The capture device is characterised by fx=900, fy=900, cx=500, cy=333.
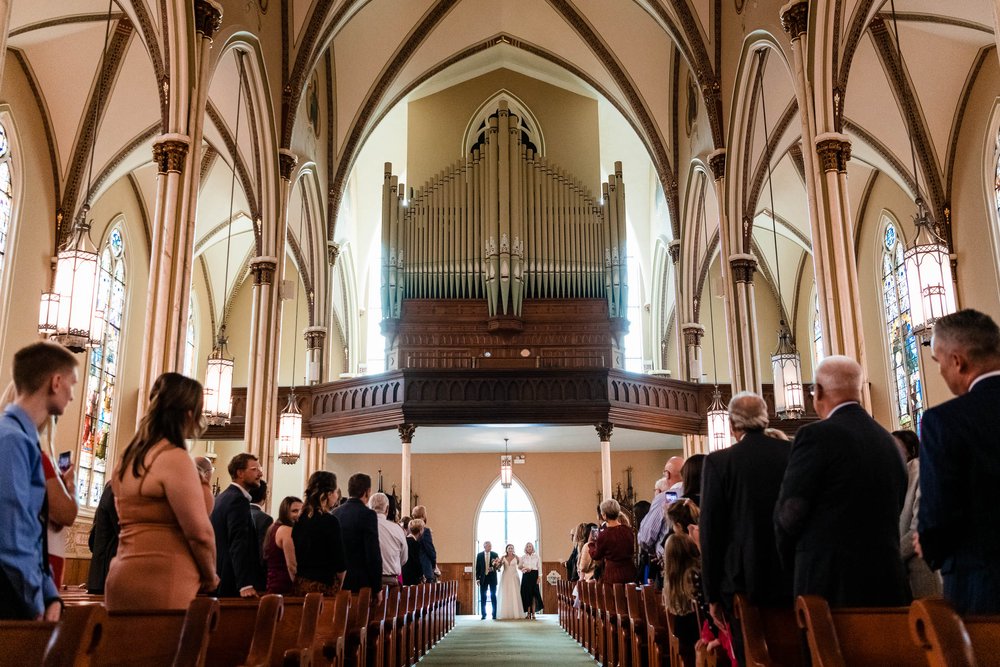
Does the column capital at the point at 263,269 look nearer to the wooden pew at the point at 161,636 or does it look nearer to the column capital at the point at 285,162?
the column capital at the point at 285,162

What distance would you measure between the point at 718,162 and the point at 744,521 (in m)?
11.9

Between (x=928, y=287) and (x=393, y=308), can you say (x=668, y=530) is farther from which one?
(x=393, y=308)

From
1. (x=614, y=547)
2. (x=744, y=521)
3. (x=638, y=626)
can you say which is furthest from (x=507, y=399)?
(x=744, y=521)

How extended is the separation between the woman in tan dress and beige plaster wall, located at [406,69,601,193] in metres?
19.0

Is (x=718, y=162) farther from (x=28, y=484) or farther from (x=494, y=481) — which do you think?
(x=28, y=484)

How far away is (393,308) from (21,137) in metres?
7.69

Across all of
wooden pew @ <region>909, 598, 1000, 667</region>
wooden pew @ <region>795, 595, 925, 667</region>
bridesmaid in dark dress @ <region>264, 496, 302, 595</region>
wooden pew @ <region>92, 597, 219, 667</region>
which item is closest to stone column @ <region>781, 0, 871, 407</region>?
bridesmaid in dark dress @ <region>264, 496, 302, 595</region>

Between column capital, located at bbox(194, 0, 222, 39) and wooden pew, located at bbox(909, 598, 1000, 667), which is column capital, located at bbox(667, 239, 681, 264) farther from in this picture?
wooden pew, located at bbox(909, 598, 1000, 667)

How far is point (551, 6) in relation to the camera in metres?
19.3

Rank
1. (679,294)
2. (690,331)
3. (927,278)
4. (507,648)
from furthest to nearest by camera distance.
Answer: (679,294) → (690,331) → (507,648) → (927,278)

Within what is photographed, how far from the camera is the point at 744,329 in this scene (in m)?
14.6

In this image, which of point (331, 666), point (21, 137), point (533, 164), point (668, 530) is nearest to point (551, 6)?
point (533, 164)

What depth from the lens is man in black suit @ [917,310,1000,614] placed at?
104 inches

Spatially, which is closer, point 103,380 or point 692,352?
point 103,380
